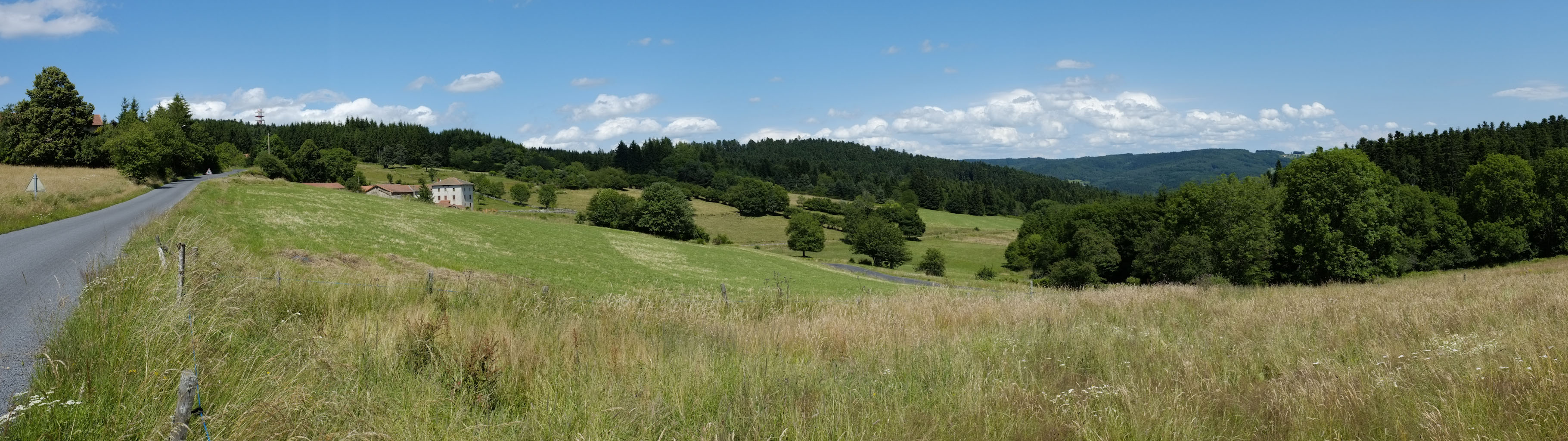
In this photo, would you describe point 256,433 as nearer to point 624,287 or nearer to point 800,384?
point 800,384

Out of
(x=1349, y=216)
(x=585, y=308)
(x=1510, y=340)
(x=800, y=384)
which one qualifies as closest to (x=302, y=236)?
(x=585, y=308)

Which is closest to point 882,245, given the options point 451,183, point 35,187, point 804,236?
point 804,236

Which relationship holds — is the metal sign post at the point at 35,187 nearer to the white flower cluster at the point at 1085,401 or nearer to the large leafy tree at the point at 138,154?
the large leafy tree at the point at 138,154

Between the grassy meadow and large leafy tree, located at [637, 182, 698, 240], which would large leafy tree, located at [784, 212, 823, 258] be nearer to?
large leafy tree, located at [637, 182, 698, 240]

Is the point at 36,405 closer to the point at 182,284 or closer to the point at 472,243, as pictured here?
the point at 182,284

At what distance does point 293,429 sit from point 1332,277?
58493 millimetres

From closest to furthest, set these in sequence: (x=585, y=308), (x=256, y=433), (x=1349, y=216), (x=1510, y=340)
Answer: (x=256, y=433) < (x=1510, y=340) < (x=585, y=308) < (x=1349, y=216)

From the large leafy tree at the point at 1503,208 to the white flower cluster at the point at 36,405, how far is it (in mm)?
83877

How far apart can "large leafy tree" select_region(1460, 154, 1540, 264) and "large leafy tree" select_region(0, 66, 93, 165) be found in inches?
4619

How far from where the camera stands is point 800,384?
228 inches

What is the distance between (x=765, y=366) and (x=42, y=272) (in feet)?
40.7

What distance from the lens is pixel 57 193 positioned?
1146 inches

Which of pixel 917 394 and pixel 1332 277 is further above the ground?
pixel 917 394

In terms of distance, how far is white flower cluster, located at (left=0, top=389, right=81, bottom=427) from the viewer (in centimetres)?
394
